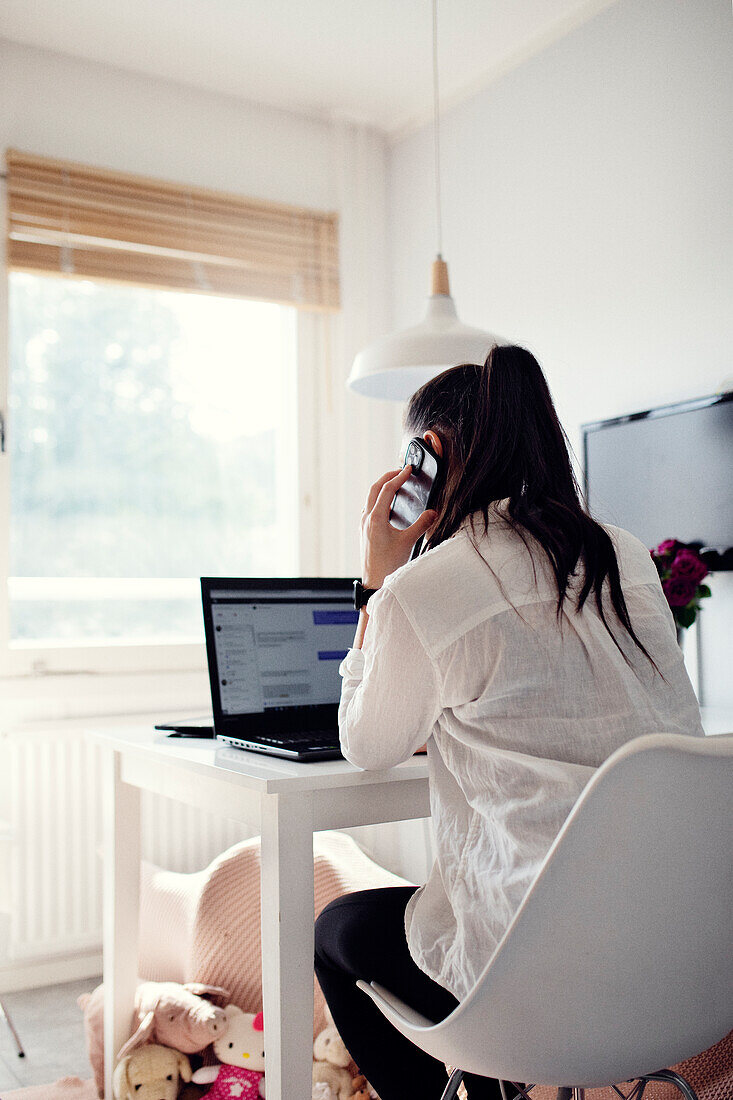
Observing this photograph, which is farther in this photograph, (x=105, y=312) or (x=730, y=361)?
(x=105, y=312)

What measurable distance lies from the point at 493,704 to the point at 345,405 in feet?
8.13

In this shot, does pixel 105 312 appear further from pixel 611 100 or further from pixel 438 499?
pixel 438 499

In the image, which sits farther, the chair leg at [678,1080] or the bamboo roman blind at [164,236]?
the bamboo roman blind at [164,236]

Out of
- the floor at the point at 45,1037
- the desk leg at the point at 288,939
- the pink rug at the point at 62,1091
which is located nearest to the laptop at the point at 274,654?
the desk leg at the point at 288,939

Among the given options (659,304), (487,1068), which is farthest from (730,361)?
(487,1068)

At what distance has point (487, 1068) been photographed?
1005mm

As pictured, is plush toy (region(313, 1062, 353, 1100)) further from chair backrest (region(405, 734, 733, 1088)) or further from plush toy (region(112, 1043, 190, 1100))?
chair backrest (region(405, 734, 733, 1088))

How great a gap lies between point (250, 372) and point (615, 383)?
4.52 feet

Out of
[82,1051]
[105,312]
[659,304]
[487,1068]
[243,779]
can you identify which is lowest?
[82,1051]

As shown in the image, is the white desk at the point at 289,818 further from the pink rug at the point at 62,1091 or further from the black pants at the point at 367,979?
the pink rug at the point at 62,1091

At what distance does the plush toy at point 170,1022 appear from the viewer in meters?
1.88

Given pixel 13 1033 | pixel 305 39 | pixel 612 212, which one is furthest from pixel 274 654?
pixel 305 39

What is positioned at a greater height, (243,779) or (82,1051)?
(243,779)

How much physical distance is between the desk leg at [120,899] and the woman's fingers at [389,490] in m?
0.80
